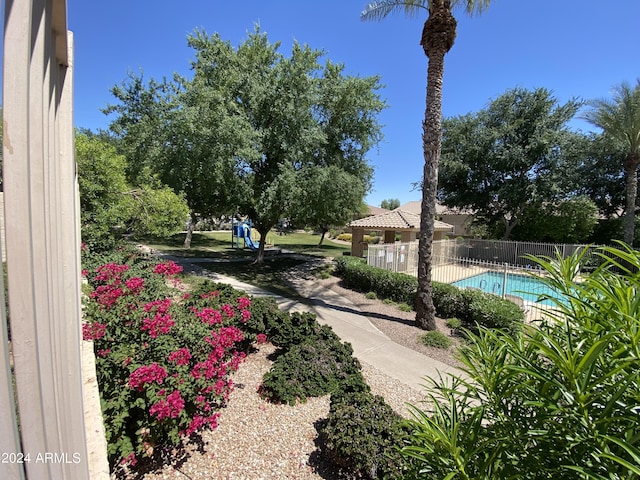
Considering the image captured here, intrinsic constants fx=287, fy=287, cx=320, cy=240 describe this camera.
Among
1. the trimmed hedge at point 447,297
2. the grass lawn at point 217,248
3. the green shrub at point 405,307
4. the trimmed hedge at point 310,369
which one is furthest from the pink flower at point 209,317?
the grass lawn at point 217,248

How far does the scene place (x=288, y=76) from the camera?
12039 mm

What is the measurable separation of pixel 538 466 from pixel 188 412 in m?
2.91

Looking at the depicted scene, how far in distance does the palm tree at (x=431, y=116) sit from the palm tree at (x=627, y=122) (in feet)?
45.7

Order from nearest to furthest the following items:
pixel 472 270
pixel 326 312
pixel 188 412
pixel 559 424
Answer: pixel 559 424
pixel 188 412
pixel 326 312
pixel 472 270

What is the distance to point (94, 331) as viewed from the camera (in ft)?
9.89

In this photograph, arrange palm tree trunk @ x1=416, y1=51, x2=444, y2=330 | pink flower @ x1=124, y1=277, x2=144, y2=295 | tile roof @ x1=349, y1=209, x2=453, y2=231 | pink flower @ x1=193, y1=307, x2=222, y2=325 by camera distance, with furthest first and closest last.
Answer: tile roof @ x1=349, y1=209, x2=453, y2=231
palm tree trunk @ x1=416, y1=51, x2=444, y2=330
pink flower @ x1=124, y1=277, x2=144, y2=295
pink flower @ x1=193, y1=307, x2=222, y2=325

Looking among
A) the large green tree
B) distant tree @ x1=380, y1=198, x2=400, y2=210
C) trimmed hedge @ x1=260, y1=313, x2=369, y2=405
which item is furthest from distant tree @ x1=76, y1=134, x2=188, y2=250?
distant tree @ x1=380, y1=198, x2=400, y2=210

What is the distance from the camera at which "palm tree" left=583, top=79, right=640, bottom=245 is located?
1552cm

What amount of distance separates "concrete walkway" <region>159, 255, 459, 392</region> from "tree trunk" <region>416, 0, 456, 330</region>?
1576 mm

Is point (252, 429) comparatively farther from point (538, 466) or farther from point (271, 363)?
point (538, 466)

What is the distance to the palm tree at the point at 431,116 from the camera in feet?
23.8

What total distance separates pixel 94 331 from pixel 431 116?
26.9 ft

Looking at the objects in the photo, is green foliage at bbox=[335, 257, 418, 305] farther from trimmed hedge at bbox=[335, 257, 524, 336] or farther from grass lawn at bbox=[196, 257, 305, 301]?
grass lawn at bbox=[196, 257, 305, 301]

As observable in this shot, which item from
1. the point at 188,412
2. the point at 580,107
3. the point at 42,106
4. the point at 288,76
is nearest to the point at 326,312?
the point at 188,412
